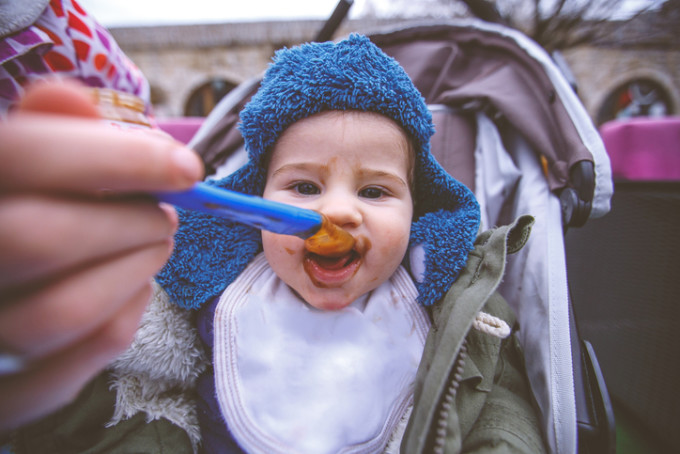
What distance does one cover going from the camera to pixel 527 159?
981 millimetres

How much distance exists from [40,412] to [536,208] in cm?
95

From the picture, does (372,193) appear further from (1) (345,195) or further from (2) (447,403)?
(2) (447,403)

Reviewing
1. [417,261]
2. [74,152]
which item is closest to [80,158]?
[74,152]

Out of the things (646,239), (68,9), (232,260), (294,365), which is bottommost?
(294,365)

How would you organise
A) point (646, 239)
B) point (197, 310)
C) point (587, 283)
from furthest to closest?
point (587, 283), point (646, 239), point (197, 310)

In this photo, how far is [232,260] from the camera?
2.62 ft

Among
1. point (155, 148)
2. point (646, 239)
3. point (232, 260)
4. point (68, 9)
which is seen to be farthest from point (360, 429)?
point (68, 9)

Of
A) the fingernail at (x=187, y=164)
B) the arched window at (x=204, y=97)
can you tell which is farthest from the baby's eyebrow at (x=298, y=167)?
the arched window at (x=204, y=97)

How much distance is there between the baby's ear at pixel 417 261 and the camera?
2.43ft

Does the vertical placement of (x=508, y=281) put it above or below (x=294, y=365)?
above

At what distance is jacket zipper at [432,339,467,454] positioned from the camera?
531mm

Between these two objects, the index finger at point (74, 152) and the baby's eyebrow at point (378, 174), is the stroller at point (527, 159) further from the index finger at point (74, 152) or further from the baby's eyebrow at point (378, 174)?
the index finger at point (74, 152)

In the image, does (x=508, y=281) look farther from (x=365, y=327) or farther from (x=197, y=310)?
(x=197, y=310)

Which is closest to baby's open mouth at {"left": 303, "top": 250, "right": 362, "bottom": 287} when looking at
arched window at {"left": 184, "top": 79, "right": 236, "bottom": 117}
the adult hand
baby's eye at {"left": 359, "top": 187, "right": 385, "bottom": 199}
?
baby's eye at {"left": 359, "top": 187, "right": 385, "bottom": 199}
